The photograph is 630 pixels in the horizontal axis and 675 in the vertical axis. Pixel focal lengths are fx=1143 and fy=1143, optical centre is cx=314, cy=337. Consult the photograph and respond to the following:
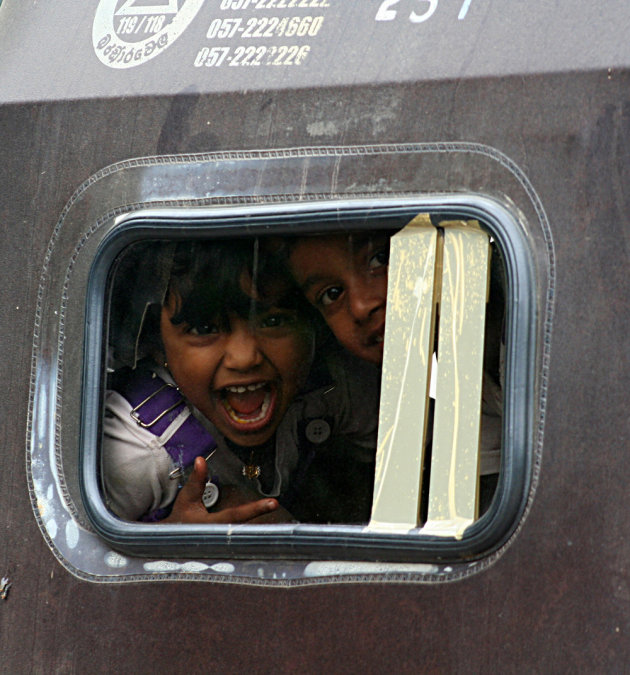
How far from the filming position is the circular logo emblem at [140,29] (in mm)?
2322

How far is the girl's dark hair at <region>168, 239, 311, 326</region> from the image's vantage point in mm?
2283

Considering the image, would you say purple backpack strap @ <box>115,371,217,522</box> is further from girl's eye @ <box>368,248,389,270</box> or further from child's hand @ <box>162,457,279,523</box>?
girl's eye @ <box>368,248,389,270</box>

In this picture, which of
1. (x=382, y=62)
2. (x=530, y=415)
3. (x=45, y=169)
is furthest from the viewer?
(x=45, y=169)

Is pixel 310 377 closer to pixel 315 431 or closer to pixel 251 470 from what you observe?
pixel 315 431

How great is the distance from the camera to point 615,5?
2016 millimetres

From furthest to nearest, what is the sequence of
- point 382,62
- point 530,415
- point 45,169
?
point 45,169
point 382,62
point 530,415

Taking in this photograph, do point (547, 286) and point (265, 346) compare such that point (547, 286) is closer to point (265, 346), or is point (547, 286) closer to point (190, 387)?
point (265, 346)

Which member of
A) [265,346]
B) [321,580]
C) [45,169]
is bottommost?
[321,580]

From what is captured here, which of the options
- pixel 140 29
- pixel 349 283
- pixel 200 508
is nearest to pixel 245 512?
pixel 200 508

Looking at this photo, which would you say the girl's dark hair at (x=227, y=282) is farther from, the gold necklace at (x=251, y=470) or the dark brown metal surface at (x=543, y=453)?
the gold necklace at (x=251, y=470)

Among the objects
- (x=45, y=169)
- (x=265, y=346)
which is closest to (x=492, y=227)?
(x=265, y=346)

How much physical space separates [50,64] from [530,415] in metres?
1.23

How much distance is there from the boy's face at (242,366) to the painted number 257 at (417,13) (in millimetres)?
620

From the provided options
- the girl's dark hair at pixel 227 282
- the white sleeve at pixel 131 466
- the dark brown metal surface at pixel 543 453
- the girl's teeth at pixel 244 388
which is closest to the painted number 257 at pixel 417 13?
the dark brown metal surface at pixel 543 453
